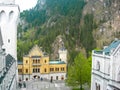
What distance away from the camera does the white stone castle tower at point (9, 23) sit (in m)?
55.5

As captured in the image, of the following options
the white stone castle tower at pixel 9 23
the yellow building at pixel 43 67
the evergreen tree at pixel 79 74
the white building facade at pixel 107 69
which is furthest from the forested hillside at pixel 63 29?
the white building facade at pixel 107 69

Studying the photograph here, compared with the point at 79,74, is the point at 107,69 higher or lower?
higher

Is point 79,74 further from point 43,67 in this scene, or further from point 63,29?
point 63,29

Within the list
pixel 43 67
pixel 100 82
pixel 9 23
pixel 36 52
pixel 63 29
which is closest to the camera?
pixel 100 82

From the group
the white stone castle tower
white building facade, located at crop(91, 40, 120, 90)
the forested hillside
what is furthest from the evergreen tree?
the forested hillside

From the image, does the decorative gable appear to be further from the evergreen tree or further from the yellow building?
the evergreen tree

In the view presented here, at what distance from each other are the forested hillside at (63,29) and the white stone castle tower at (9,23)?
32.5 m

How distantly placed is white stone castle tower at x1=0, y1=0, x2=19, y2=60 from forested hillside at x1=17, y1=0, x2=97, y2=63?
32.5 metres

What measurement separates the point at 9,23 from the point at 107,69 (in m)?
25.2

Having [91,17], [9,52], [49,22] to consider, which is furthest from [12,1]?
[49,22]

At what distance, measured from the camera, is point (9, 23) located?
56969 millimetres

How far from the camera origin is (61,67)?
74.1 meters

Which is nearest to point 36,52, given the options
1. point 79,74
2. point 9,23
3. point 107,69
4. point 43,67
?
point 43,67

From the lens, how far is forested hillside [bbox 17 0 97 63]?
117450 mm
